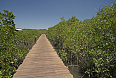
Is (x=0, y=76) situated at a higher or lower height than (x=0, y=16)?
lower

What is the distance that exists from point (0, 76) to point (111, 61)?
3.49 metres

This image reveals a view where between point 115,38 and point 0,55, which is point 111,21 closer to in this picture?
point 115,38

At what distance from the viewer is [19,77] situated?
313 centimetres

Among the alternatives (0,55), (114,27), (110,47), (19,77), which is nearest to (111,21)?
(114,27)

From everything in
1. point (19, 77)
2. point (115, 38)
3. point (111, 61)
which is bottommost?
point (19, 77)

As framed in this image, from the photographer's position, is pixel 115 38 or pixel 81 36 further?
pixel 81 36

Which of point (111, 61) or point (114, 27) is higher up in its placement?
point (114, 27)

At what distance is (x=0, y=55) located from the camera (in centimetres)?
249

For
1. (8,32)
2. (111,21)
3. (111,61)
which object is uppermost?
(111,21)

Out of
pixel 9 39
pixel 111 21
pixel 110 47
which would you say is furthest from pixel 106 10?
pixel 9 39

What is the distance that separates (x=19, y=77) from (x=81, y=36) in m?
3.65

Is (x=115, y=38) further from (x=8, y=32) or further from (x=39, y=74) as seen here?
(x=8, y=32)

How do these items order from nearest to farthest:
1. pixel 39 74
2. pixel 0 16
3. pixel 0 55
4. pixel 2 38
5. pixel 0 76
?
1. pixel 0 76
2. pixel 0 55
3. pixel 2 38
4. pixel 0 16
5. pixel 39 74

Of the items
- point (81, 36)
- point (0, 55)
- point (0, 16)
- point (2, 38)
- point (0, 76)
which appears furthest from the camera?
point (81, 36)
